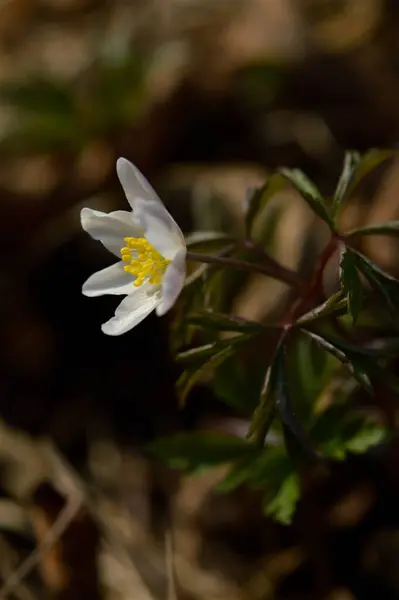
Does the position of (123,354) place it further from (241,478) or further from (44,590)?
(241,478)

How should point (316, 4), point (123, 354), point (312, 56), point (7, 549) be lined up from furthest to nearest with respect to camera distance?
point (316, 4), point (312, 56), point (123, 354), point (7, 549)

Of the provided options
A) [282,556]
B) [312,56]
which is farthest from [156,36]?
[282,556]

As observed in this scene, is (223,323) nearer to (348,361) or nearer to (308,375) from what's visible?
(348,361)

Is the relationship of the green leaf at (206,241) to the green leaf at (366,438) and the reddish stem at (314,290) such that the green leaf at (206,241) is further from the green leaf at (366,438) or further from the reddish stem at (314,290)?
the green leaf at (366,438)

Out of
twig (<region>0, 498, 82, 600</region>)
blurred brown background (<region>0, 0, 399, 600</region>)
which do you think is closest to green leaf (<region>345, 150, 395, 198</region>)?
blurred brown background (<region>0, 0, 399, 600</region>)

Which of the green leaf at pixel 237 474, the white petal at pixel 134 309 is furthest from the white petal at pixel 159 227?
the green leaf at pixel 237 474

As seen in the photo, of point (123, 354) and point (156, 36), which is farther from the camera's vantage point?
point (156, 36)

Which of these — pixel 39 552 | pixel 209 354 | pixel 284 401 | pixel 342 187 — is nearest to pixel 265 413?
pixel 284 401
